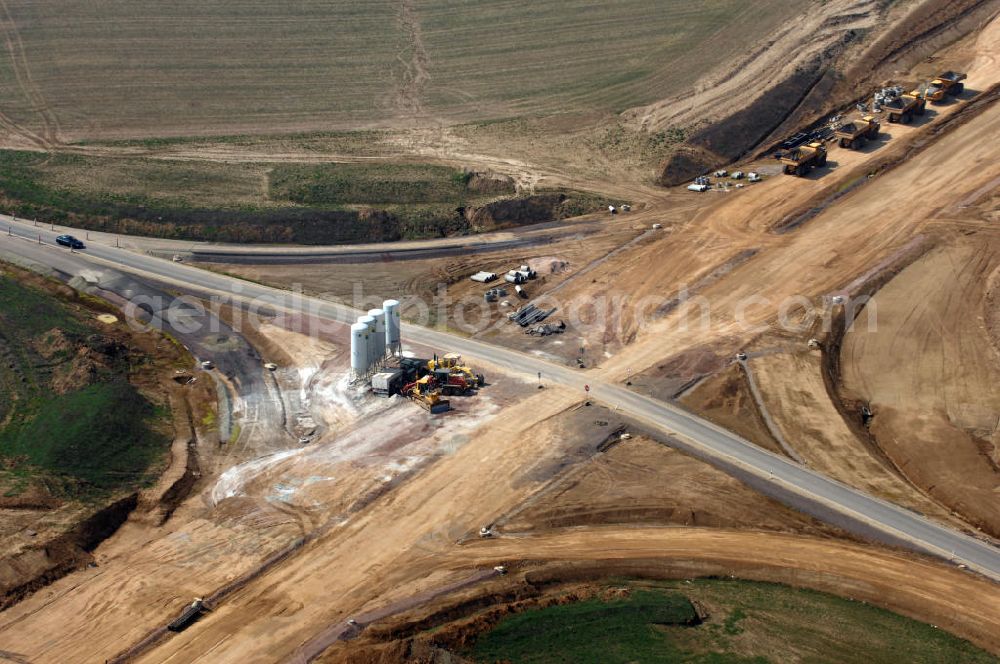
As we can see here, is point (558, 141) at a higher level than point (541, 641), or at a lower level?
higher

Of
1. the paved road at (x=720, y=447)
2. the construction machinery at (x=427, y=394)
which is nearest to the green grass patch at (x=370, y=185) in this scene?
the paved road at (x=720, y=447)

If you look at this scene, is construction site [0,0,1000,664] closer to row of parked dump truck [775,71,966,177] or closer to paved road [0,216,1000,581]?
paved road [0,216,1000,581]

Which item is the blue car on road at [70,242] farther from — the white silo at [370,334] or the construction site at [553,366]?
the white silo at [370,334]

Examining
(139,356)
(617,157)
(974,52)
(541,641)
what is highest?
(974,52)

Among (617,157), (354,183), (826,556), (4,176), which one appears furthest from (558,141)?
(826,556)

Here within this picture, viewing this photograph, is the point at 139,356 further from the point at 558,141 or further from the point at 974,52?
the point at 974,52

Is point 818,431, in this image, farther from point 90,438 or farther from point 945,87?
point 945,87

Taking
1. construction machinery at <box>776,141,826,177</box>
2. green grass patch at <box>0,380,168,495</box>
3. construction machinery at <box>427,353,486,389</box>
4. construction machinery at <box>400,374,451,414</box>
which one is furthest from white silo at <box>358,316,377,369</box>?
construction machinery at <box>776,141,826,177</box>

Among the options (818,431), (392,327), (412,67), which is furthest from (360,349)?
(412,67)
